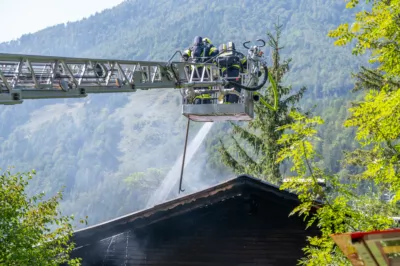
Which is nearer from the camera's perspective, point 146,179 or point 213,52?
point 213,52

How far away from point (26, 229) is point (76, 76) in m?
3.44

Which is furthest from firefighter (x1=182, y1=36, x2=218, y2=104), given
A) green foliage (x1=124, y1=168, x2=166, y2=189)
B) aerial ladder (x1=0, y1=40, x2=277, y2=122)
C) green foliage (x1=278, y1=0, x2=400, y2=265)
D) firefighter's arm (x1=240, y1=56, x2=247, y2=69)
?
green foliage (x1=124, y1=168, x2=166, y2=189)

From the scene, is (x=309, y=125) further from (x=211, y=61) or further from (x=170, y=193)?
(x=170, y=193)

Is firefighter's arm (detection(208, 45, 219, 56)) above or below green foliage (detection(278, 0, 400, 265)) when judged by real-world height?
above

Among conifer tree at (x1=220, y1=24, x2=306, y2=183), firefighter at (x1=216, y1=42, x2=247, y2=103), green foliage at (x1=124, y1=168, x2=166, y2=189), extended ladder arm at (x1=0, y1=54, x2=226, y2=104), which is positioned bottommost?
extended ladder arm at (x1=0, y1=54, x2=226, y2=104)

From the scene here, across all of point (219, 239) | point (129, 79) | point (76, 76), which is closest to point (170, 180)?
point (219, 239)

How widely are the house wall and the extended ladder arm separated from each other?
2.96 m

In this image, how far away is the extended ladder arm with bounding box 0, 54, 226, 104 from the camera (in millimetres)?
9570

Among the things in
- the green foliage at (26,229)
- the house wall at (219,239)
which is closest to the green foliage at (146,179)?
the house wall at (219,239)

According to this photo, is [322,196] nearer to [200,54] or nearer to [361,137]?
[361,137]

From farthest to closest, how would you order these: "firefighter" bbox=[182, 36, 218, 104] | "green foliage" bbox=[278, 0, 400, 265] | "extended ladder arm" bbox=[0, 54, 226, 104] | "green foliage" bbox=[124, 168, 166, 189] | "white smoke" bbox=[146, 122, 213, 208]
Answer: "green foliage" bbox=[124, 168, 166, 189] → "white smoke" bbox=[146, 122, 213, 208] → "firefighter" bbox=[182, 36, 218, 104] → "green foliage" bbox=[278, 0, 400, 265] → "extended ladder arm" bbox=[0, 54, 226, 104]

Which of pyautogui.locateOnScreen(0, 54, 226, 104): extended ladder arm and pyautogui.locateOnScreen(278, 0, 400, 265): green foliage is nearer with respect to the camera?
pyautogui.locateOnScreen(0, 54, 226, 104): extended ladder arm

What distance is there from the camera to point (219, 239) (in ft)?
49.8

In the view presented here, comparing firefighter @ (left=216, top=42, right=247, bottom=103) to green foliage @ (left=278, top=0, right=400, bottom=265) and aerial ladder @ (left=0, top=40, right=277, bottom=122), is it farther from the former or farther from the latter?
green foliage @ (left=278, top=0, right=400, bottom=265)
